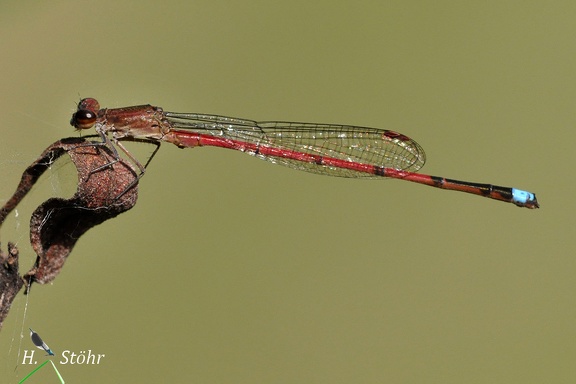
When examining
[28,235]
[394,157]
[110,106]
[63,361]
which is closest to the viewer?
[28,235]

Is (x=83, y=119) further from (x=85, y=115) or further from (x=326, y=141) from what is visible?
(x=326, y=141)

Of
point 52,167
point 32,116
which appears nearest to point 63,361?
point 52,167

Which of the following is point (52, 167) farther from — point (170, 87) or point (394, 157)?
point (394, 157)

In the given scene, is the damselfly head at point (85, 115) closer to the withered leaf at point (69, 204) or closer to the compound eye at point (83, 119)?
the compound eye at point (83, 119)

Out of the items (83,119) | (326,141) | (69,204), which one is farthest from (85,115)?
(326,141)

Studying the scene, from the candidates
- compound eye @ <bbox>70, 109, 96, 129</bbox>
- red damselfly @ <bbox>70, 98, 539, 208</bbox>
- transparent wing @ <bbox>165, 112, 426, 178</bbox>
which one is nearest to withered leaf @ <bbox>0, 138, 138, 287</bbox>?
compound eye @ <bbox>70, 109, 96, 129</bbox>

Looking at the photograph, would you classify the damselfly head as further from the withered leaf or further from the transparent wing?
the withered leaf
